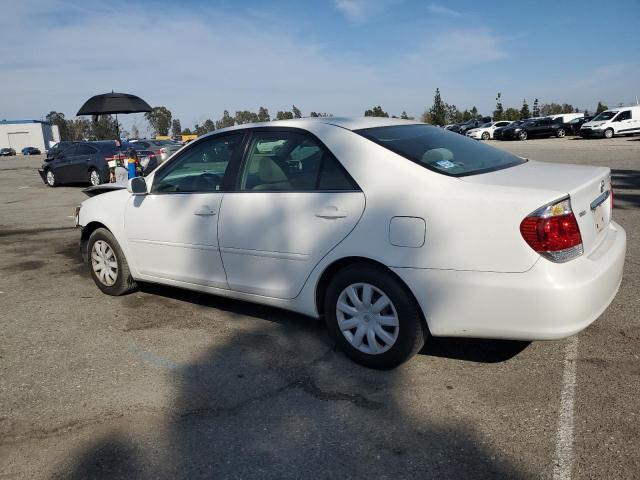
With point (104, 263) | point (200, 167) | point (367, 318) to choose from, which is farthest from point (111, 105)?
point (367, 318)

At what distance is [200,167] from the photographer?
14.6 feet

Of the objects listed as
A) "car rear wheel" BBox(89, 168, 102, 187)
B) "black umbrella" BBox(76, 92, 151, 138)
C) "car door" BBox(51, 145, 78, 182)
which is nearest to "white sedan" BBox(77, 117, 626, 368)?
"black umbrella" BBox(76, 92, 151, 138)

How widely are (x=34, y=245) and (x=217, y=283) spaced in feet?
16.9

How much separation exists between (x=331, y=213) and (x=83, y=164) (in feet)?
54.2

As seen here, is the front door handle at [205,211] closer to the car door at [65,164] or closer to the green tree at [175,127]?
the car door at [65,164]

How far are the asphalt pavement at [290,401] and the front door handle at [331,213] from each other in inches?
39.3

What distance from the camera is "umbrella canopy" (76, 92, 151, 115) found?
1437cm

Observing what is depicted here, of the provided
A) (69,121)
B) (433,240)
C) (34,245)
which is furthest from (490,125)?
(69,121)

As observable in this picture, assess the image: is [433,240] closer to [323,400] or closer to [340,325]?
[340,325]

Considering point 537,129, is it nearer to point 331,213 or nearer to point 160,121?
point 331,213

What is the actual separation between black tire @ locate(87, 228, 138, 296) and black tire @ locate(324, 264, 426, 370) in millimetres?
2355

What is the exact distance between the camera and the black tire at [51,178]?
18641 mm

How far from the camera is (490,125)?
44594 millimetres

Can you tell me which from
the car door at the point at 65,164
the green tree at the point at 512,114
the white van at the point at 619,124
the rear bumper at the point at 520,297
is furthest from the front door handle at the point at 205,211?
the green tree at the point at 512,114
